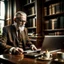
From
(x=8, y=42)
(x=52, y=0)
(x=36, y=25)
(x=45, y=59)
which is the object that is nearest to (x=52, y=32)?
(x=36, y=25)

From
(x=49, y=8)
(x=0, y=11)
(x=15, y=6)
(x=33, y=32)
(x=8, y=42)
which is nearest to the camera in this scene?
(x=8, y=42)

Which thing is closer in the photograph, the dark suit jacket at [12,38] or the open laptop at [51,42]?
the open laptop at [51,42]

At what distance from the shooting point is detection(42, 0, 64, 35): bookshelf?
146 inches

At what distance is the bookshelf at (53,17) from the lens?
3717mm

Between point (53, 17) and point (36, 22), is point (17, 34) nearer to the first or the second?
point (36, 22)

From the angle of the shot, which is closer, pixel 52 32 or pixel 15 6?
pixel 52 32

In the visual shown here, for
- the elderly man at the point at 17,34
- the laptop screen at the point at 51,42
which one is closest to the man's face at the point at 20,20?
the elderly man at the point at 17,34

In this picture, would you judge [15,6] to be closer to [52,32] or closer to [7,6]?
[7,6]

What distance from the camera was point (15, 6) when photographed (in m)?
4.84

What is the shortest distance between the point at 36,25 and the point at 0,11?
5.77 ft

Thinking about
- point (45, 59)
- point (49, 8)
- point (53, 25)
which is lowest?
point (45, 59)

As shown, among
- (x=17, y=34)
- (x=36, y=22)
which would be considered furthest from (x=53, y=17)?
(x=17, y=34)

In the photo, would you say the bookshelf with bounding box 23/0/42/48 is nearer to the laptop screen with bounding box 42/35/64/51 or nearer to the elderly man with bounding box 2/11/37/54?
the elderly man with bounding box 2/11/37/54

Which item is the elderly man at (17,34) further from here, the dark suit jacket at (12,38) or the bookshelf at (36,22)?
the bookshelf at (36,22)
